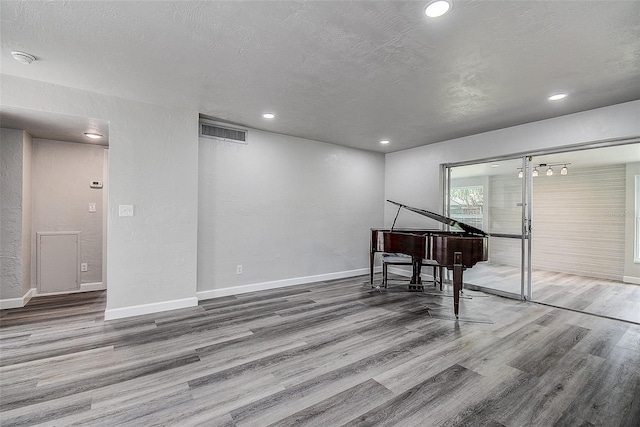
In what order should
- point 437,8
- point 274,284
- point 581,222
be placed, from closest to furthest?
1. point 437,8
2. point 274,284
3. point 581,222

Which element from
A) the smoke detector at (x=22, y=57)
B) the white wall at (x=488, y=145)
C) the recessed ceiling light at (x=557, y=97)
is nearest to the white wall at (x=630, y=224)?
the white wall at (x=488, y=145)

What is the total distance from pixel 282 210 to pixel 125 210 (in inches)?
84.6

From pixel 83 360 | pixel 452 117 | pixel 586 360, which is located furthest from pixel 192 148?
pixel 586 360

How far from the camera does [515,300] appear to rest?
3998mm

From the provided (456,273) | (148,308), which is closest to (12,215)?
(148,308)

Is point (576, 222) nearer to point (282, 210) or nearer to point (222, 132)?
point (282, 210)

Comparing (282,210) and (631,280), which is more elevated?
(282,210)

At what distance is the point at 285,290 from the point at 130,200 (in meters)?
2.44

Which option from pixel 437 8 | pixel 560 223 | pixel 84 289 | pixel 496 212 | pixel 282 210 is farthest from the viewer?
pixel 560 223

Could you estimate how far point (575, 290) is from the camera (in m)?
4.48

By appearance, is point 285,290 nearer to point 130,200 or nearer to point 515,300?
point 130,200

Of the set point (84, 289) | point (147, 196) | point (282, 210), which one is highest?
point (147, 196)

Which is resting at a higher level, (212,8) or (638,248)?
(212,8)

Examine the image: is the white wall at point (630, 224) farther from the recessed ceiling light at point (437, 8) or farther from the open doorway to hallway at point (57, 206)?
the open doorway to hallway at point (57, 206)
